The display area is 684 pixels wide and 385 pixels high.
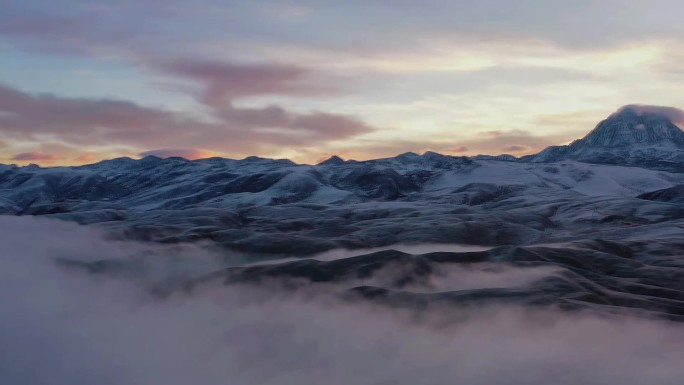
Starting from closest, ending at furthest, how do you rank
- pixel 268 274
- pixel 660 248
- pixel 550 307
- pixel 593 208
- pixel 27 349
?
1. pixel 27 349
2. pixel 550 307
3. pixel 268 274
4. pixel 660 248
5. pixel 593 208

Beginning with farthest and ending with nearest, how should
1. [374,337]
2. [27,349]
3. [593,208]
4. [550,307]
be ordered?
[593,208]
[550,307]
[374,337]
[27,349]

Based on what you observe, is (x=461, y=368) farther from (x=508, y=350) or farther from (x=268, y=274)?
(x=268, y=274)

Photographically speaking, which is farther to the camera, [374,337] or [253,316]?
[253,316]

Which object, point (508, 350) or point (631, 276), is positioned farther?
point (631, 276)

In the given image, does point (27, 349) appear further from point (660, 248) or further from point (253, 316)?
point (660, 248)

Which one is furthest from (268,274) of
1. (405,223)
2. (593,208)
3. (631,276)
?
(593,208)

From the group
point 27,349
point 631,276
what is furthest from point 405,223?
→ point 27,349

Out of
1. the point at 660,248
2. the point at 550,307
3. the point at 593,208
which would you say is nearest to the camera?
the point at 550,307

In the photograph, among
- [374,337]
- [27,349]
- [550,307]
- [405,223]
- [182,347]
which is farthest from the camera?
[405,223]

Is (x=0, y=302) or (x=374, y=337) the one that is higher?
(x=0, y=302)
